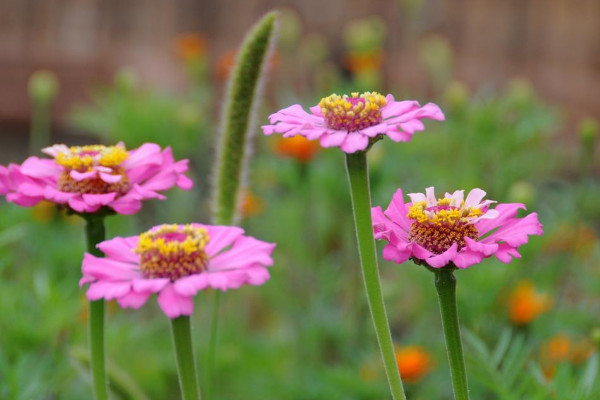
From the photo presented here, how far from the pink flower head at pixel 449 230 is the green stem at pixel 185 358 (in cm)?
12

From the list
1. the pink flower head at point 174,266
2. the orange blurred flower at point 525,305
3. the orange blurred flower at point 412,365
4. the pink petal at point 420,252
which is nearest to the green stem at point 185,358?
the pink flower head at point 174,266

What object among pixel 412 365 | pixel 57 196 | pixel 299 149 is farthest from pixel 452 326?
pixel 299 149

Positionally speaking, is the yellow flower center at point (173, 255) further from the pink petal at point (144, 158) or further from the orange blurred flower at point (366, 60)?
the orange blurred flower at point (366, 60)

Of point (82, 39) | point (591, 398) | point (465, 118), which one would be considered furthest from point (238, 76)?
point (82, 39)

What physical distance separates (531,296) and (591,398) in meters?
0.62

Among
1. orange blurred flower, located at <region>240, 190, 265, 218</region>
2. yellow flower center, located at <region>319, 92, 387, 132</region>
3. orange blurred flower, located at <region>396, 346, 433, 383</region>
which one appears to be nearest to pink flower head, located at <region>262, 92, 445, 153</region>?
yellow flower center, located at <region>319, 92, 387, 132</region>

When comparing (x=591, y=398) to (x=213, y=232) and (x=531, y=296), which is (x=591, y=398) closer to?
(x=213, y=232)

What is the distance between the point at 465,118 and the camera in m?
1.46

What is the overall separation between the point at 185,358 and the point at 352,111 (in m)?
0.16

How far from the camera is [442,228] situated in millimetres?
500

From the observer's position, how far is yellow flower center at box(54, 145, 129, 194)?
566mm

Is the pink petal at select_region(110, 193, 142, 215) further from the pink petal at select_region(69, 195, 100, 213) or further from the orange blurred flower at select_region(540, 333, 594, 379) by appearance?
the orange blurred flower at select_region(540, 333, 594, 379)

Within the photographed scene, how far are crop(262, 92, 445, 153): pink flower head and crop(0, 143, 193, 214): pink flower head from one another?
0.33ft

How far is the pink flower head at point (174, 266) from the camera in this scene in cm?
44
